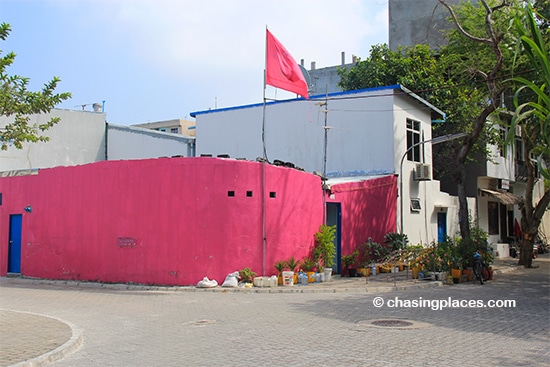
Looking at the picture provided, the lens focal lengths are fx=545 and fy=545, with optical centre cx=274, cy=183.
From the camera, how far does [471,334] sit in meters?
9.20

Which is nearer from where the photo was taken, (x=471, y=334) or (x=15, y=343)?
(x=15, y=343)

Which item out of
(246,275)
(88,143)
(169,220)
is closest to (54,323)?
(169,220)

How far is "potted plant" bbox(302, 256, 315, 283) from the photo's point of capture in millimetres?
17375

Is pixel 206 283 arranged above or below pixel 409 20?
below

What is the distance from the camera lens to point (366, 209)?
70.4ft

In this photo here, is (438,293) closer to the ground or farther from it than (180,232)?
closer to the ground

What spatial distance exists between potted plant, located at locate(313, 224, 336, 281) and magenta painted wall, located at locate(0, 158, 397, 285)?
310 millimetres

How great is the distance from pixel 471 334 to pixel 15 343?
285 inches

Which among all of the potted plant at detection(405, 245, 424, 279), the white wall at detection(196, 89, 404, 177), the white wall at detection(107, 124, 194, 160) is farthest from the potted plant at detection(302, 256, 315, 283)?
the white wall at detection(107, 124, 194, 160)

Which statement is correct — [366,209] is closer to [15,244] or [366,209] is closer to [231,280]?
[231,280]

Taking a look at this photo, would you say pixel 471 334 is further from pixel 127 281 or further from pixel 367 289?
pixel 127 281

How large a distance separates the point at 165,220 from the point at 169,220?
130mm

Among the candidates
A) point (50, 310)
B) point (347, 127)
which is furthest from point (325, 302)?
point (347, 127)

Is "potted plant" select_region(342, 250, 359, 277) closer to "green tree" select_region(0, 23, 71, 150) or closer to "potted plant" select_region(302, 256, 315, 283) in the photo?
"potted plant" select_region(302, 256, 315, 283)
